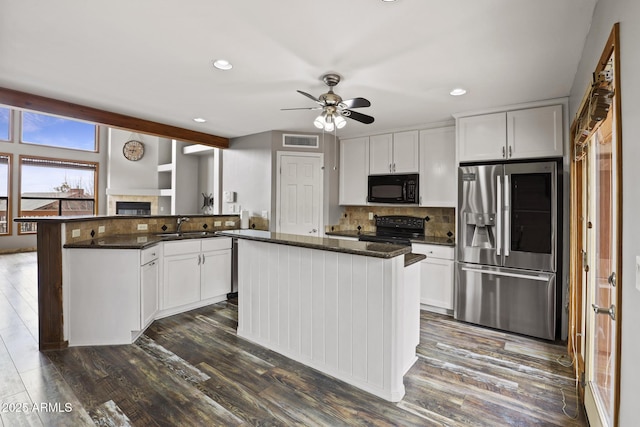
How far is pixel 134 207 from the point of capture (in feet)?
27.2

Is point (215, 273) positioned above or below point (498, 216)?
below

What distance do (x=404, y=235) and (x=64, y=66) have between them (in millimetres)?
4132

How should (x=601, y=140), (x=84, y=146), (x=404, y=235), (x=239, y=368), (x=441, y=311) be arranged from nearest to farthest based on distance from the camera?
1. (x=601, y=140)
2. (x=239, y=368)
3. (x=441, y=311)
4. (x=404, y=235)
5. (x=84, y=146)

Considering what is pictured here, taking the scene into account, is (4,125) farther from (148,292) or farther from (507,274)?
(507,274)

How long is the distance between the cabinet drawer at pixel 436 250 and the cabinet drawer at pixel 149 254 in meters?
3.04

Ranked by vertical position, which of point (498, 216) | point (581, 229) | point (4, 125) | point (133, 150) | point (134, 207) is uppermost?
point (4, 125)

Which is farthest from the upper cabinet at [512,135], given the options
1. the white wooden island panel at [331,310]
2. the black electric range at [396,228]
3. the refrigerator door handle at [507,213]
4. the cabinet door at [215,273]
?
the cabinet door at [215,273]

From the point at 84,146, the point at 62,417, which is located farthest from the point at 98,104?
the point at 84,146

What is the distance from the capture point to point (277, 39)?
6.90ft

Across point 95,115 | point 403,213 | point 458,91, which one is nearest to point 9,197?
point 95,115

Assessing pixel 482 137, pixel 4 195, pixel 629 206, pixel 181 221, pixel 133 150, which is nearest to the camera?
pixel 629 206

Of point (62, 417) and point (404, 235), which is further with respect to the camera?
point (404, 235)

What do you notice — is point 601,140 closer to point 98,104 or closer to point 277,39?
point 277,39

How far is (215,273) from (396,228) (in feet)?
8.72
